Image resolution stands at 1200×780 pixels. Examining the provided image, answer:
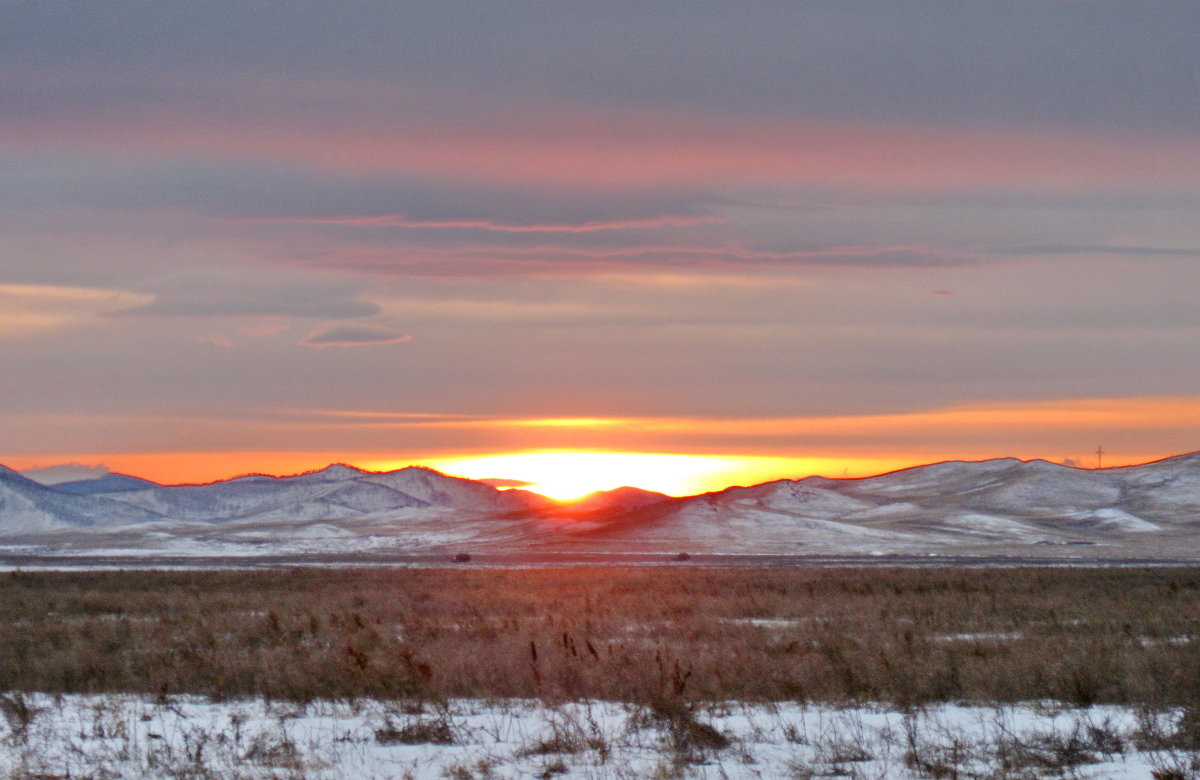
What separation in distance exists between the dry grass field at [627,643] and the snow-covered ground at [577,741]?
2.31 feet

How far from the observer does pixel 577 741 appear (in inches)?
428

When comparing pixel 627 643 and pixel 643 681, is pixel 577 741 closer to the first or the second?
pixel 643 681

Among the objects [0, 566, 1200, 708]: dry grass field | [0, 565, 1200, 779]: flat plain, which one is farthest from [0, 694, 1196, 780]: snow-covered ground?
[0, 566, 1200, 708]: dry grass field

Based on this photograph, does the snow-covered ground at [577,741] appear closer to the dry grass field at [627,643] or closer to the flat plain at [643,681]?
the flat plain at [643,681]

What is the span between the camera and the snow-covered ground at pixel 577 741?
10023mm

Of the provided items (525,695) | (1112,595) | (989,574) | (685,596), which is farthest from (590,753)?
(989,574)

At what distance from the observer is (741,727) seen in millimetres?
11766

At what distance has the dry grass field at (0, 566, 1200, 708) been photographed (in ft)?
45.6

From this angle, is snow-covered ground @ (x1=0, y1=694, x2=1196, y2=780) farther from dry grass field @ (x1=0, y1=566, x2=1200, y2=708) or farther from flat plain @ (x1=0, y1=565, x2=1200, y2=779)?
dry grass field @ (x1=0, y1=566, x2=1200, y2=708)

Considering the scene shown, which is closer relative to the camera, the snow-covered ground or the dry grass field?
the snow-covered ground

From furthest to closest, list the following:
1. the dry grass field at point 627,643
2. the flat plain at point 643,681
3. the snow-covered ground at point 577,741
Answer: the dry grass field at point 627,643
the flat plain at point 643,681
the snow-covered ground at point 577,741

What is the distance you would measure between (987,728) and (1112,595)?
2289 cm

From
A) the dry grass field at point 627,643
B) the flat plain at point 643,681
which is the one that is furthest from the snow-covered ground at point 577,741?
the dry grass field at point 627,643

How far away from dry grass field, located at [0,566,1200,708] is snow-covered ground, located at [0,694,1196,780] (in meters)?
0.70
